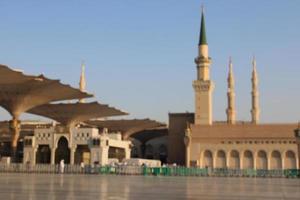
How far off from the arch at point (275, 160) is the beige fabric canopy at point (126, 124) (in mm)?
18268

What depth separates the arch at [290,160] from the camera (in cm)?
6152

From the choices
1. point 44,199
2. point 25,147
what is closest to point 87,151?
point 25,147

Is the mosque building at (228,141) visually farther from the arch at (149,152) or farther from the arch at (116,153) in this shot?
the arch at (149,152)

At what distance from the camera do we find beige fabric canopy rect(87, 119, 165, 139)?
68062 millimetres

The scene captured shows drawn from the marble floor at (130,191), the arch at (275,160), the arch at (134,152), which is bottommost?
the marble floor at (130,191)

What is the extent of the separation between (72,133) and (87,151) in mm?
3254

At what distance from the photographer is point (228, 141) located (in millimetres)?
63750

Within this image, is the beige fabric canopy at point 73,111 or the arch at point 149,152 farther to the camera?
the arch at point 149,152

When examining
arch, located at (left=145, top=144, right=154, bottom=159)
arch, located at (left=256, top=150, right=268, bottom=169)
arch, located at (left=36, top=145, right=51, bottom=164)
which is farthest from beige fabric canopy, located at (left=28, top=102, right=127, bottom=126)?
arch, located at (left=145, top=144, right=154, bottom=159)

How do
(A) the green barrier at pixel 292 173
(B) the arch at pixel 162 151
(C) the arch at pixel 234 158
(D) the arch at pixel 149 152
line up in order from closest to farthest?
1. (A) the green barrier at pixel 292 173
2. (C) the arch at pixel 234 158
3. (B) the arch at pixel 162 151
4. (D) the arch at pixel 149 152

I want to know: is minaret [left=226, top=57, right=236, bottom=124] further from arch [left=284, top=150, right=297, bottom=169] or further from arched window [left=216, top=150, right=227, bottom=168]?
arch [left=284, top=150, right=297, bottom=169]

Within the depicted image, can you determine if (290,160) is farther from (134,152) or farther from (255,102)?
(134,152)

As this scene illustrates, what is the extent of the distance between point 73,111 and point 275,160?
28932mm

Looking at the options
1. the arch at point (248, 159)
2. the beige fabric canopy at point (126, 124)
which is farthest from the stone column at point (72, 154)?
the arch at point (248, 159)
